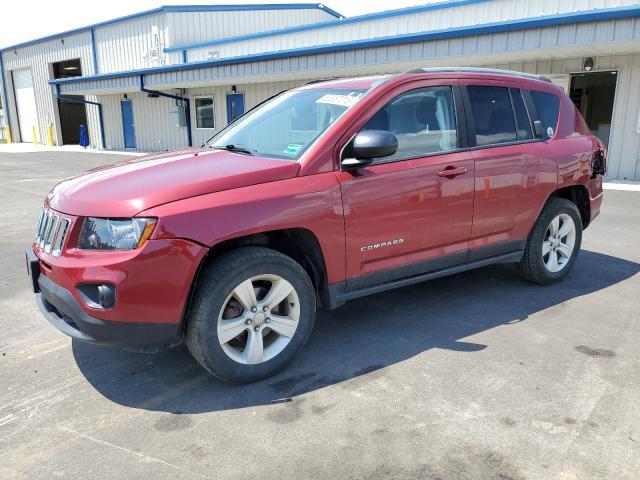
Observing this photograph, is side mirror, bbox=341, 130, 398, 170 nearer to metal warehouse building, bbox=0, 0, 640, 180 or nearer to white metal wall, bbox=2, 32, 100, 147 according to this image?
metal warehouse building, bbox=0, 0, 640, 180

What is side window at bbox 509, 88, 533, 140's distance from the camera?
4.48 meters

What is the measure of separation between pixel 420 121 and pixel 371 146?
2.65 ft

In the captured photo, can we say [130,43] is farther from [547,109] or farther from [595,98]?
[547,109]

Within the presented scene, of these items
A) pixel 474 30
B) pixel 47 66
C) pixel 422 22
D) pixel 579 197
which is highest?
pixel 422 22

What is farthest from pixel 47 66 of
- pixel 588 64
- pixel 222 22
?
pixel 588 64

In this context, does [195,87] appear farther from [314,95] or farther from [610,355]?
[610,355]

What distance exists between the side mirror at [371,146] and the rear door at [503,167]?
1031 millimetres

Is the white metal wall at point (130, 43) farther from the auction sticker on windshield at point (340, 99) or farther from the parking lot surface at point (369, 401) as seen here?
the auction sticker on windshield at point (340, 99)

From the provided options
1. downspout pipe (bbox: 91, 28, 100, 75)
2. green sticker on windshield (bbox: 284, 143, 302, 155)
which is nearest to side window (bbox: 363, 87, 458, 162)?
green sticker on windshield (bbox: 284, 143, 302, 155)

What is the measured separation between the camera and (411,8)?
1638cm

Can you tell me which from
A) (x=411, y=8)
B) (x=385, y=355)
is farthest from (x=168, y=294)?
(x=411, y=8)

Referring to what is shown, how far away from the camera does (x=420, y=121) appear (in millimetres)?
3863

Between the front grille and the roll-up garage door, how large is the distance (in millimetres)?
35239

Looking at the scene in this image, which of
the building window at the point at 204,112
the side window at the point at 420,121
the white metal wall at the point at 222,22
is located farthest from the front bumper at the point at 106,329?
the white metal wall at the point at 222,22
